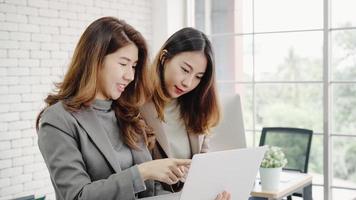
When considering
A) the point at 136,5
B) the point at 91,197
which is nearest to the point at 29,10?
the point at 136,5

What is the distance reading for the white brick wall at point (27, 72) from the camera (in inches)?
146

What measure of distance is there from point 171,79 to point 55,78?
7.15 ft

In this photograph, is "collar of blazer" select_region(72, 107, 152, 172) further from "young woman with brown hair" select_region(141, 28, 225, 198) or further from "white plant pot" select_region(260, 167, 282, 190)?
"white plant pot" select_region(260, 167, 282, 190)

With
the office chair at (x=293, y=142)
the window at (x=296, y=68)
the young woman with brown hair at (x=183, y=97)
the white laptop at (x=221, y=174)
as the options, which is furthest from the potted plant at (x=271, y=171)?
the window at (x=296, y=68)

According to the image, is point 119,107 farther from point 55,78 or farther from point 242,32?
point 242,32

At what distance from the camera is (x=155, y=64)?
2248mm

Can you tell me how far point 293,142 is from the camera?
4.39m

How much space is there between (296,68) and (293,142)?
842mm

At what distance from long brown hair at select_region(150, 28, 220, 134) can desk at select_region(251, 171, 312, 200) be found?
1036 mm

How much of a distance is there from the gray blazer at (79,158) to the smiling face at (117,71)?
4.8 inches

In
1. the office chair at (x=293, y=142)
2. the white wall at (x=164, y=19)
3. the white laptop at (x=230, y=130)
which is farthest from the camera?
the white wall at (x=164, y=19)

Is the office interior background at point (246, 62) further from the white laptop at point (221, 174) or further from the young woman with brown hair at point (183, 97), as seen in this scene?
the white laptop at point (221, 174)

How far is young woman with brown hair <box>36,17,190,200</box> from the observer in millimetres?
1580

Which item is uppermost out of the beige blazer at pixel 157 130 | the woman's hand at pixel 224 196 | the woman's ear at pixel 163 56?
the woman's ear at pixel 163 56
